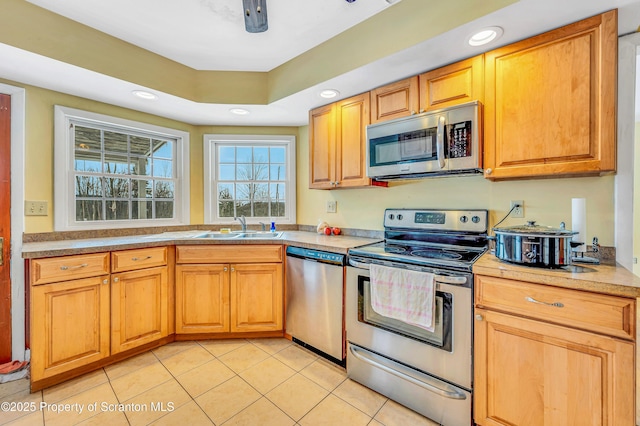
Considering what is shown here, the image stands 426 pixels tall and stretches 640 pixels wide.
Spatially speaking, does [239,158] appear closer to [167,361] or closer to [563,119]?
[167,361]

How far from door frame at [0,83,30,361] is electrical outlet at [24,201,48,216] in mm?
27

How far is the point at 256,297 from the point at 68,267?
4.29 ft

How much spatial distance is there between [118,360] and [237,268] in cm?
108

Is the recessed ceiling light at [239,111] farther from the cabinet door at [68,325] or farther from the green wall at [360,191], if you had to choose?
the cabinet door at [68,325]

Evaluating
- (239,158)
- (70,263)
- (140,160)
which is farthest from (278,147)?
(70,263)

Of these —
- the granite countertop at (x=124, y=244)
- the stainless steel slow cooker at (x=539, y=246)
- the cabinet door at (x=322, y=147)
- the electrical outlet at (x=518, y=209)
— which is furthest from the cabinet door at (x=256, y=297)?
the electrical outlet at (x=518, y=209)

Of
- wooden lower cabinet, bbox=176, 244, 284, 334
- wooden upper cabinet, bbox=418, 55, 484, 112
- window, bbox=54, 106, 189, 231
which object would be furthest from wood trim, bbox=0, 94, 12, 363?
wooden upper cabinet, bbox=418, 55, 484, 112

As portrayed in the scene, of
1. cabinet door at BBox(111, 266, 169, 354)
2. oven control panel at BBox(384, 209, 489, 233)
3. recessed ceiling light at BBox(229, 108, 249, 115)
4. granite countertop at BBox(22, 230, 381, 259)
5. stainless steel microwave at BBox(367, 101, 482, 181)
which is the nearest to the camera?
stainless steel microwave at BBox(367, 101, 482, 181)

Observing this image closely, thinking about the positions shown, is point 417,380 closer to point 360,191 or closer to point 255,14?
point 360,191

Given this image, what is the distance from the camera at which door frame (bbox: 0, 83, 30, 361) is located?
78.8 inches

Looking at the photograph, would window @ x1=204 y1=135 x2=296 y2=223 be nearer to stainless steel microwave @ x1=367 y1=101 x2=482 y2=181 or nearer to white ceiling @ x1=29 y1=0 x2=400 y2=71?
white ceiling @ x1=29 y1=0 x2=400 y2=71

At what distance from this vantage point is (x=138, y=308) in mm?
2135

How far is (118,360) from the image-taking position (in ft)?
6.79

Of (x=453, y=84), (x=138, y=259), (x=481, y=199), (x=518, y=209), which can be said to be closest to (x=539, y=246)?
(x=518, y=209)
